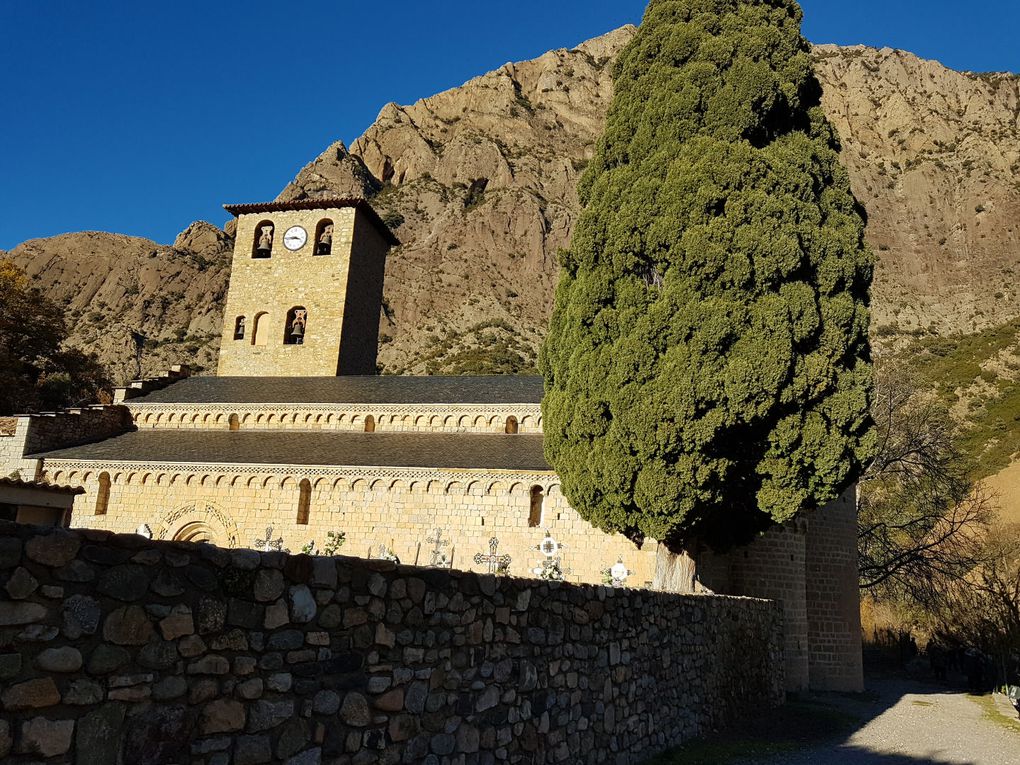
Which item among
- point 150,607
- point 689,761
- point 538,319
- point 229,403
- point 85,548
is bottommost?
point 689,761

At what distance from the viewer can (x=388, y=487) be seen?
1891 cm

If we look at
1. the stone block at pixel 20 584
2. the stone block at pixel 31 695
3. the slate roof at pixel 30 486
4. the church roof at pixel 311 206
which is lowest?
the stone block at pixel 31 695

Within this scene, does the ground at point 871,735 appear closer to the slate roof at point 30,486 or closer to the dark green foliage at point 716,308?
the dark green foliage at point 716,308

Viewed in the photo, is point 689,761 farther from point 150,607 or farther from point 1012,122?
point 1012,122

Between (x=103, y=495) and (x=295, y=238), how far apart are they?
14.4 metres

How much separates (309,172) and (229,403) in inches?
2902

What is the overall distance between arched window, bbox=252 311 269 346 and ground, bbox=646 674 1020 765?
923 inches

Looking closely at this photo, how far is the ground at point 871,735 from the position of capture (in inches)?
386

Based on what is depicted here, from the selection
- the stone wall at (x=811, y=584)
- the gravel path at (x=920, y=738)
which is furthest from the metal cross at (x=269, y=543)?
the gravel path at (x=920, y=738)

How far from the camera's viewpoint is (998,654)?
1991 cm

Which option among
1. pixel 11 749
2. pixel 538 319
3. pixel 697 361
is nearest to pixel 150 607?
pixel 11 749

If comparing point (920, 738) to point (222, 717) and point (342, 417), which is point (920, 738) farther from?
point (342, 417)

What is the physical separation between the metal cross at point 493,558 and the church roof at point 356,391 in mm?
5158

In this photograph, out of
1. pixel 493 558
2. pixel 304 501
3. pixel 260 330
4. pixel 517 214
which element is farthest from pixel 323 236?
pixel 517 214
